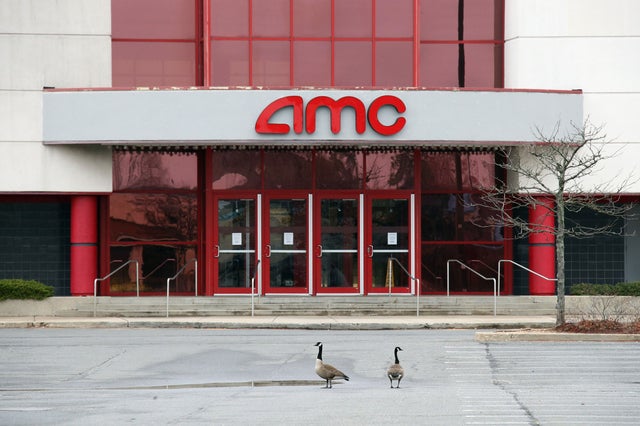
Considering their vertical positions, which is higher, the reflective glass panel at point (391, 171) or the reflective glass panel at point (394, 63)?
the reflective glass panel at point (394, 63)

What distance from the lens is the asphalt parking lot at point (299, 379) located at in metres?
14.4

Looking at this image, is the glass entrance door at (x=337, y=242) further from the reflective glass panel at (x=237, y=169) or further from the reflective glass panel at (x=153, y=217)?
the reflective glass panel at (x=153, y=217)

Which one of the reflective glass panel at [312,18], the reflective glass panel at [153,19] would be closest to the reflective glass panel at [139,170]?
the reflective glass panel at [153,19]

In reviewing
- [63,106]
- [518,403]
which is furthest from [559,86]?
[518,403]

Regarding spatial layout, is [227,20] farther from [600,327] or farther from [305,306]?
[600,327]

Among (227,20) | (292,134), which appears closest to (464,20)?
(292,134)

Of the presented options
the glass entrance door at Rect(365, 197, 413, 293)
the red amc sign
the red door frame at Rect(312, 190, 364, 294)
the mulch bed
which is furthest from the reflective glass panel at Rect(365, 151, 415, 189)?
the mulch bed

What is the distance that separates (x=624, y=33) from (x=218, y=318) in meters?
13.2

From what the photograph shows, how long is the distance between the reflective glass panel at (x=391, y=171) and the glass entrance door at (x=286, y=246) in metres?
2.01

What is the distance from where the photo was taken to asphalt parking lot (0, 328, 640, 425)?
14414 millimetres

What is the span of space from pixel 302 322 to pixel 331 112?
5852mm

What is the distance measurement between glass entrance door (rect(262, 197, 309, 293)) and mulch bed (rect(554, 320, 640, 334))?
10.3 metres

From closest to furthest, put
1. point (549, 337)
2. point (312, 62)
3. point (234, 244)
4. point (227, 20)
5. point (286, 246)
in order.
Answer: point (549, 337), point (227, 20), point (312, 62), point (234, 244), point (286, 246)

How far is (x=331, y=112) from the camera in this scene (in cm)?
3061
